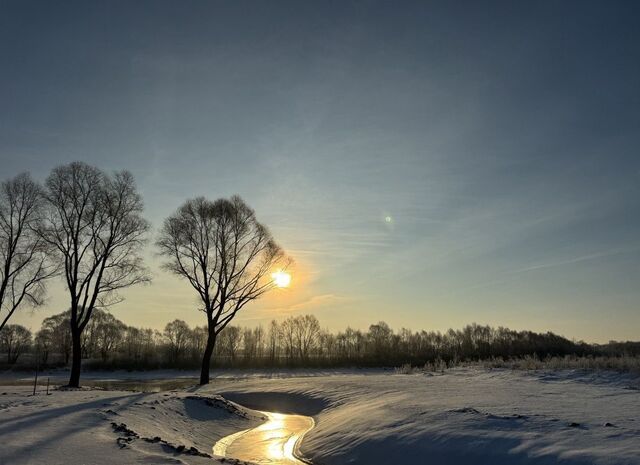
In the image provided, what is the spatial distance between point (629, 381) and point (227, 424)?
56.9 ft

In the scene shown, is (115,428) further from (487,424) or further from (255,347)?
(255,347)

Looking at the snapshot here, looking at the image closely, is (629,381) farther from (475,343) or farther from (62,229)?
(475,343)

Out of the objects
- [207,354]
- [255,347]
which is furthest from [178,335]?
[207,354]

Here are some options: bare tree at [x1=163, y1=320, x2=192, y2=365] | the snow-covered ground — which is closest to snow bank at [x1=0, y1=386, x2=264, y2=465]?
the snow-covered ground

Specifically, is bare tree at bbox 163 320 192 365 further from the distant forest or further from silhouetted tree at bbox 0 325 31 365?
silhouetted tree at bbox 0 325 31 365

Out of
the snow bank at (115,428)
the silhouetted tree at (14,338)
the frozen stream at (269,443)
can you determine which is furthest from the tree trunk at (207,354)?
the silhouetted tree at (14,338)

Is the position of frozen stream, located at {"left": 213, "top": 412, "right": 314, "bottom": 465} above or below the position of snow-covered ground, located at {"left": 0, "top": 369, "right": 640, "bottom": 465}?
below

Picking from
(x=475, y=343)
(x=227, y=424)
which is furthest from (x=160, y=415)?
(x=475, y=343)

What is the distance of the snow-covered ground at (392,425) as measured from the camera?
9.09 meters

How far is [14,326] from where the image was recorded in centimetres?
11262

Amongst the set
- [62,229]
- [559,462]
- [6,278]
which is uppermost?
[62,229]

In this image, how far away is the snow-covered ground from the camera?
909 cm

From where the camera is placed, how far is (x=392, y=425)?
12.6m

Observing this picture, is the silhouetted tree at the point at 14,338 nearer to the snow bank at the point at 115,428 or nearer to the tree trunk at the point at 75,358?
the tree trunk at the point at 75,358
